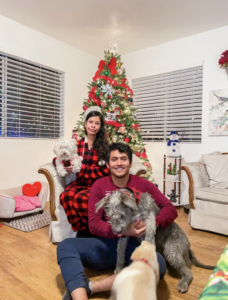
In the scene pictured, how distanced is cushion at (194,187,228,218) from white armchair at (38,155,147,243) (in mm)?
929

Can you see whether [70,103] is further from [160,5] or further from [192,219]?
[192,219]

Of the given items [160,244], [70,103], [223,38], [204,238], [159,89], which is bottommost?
[204,238]

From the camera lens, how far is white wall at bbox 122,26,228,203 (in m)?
3.92

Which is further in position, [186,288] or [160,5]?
[160,5]

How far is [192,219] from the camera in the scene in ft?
9.46

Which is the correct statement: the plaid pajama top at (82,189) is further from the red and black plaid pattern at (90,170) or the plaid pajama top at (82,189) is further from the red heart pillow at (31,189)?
the red heart pillow at (31,189)

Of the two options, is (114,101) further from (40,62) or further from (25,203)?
(25,203)

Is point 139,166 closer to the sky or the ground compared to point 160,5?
closer to the ground

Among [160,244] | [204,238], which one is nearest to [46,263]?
[160,244]

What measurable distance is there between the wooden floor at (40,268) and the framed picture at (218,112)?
1.92m

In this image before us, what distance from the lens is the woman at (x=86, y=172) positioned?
2.05 metres

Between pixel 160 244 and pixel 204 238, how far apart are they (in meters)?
1.23

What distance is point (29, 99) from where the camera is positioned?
4012mm

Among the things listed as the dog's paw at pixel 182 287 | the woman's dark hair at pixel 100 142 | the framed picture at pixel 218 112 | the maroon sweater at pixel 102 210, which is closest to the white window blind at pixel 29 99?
the woman's dark hair at pixel 100 142
